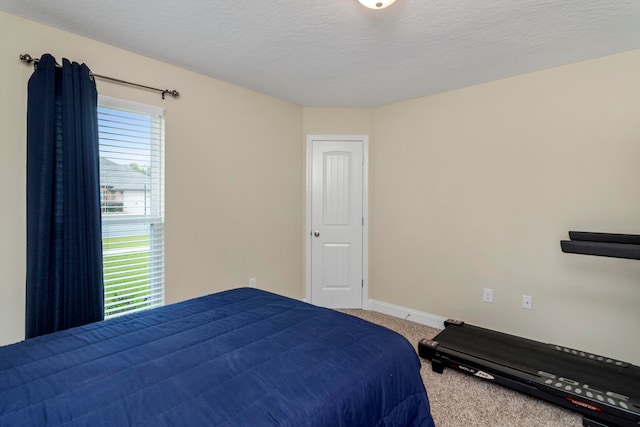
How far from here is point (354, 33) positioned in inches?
82.2

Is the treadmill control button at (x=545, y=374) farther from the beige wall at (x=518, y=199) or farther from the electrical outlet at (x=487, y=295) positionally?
the electrical outlet at (x=487, y=295)

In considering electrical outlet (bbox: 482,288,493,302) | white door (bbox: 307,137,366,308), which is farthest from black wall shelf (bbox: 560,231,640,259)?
white door (bbox: 307,137,366,308)

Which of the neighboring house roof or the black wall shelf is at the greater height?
the neighboring house roof

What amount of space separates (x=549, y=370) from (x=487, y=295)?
3.12ft

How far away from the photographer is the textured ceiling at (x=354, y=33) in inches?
71.4

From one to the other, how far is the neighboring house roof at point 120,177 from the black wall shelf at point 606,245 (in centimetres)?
304

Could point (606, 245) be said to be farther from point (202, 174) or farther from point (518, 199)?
point (202, 174)

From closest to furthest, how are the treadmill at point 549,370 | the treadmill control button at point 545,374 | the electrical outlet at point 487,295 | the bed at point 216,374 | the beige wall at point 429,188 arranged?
the bed at point 216,374 < the treadmill at point 549,370 < the treadmill control button at point 545,374 < the beige wall at point 429,188 < the electrical outlet at point 487,295

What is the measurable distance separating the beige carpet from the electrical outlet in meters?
0.89

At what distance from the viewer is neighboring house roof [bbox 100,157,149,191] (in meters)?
2.32

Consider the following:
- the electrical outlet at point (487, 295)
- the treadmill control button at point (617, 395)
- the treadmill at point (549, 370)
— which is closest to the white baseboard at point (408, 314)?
the electrical outlet at point (487, 295)

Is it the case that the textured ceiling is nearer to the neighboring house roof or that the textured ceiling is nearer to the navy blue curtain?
the navy blue curtain

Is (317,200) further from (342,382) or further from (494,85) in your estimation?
(342,382)

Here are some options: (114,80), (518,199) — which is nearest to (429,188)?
(518,199)
